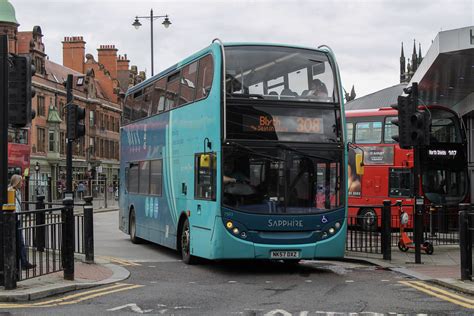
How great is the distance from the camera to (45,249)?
37.6 feet

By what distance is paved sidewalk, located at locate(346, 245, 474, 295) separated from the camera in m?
10.9

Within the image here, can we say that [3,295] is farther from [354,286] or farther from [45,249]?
[354,286]

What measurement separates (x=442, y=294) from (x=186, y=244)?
573 cm

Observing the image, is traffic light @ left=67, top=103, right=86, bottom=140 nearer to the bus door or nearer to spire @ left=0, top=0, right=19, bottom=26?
the bus door

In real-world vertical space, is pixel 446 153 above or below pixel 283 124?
below

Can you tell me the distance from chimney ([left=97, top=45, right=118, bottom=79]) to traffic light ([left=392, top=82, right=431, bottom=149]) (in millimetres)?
76723

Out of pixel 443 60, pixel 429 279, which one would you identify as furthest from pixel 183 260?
pixel 443 60

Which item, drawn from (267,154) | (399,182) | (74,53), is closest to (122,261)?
(267,154)

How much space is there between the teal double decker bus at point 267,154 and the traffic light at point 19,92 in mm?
3625

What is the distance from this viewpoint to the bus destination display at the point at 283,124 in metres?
12.3

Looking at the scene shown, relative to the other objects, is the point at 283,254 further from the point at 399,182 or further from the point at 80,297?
the point at 399,182

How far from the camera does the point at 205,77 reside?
13031 millimetres

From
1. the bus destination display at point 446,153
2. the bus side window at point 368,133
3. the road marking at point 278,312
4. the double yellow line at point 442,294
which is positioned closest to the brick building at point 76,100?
the bus side window at point 368,133

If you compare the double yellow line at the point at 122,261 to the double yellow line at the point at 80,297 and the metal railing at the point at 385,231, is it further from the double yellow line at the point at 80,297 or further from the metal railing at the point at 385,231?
the metal railing at the point at 385,231
